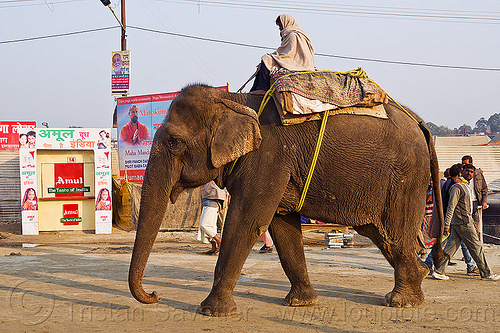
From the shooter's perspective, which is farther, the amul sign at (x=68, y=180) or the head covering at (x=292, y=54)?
the amul sign at (x=68, y=180)

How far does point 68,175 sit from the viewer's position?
16000mm

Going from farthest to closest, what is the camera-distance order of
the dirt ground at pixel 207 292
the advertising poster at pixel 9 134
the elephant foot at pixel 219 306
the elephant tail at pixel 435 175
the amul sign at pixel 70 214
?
1. the advertising poster at pixel 9 134
2. the amul sign at pixel 70 214
3. the elephant tail at pixel 435 175
4. the elephant foot at pixel 219 306
5. the dirt ground at pixel 207 292

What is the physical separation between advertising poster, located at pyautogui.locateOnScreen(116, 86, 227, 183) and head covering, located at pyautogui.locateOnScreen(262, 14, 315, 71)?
11301mm

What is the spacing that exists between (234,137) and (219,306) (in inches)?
68.1

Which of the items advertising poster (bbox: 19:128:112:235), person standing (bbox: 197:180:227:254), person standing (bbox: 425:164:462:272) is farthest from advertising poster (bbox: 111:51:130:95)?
person standing (bbox: 425:164:462:272)

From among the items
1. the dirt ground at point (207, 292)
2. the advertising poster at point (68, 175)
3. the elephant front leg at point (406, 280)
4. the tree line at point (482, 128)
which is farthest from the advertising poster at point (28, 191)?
the tree line at point (482, 128)

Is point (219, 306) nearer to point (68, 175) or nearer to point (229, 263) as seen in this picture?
point (229, 263)

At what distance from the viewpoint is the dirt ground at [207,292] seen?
5574mm

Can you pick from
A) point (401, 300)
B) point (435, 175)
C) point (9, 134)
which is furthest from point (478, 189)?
point (9, 134)

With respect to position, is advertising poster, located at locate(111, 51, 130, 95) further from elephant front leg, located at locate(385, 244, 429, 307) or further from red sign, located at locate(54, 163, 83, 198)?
elephant front leg, located at locate(385, 244, 429, 307)

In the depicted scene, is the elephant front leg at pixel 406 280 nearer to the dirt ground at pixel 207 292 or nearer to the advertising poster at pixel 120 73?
the dirt ground at pixel 207 292

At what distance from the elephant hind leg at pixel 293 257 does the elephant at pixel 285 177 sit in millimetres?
12

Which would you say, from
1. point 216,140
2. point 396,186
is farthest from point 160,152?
point 396,186

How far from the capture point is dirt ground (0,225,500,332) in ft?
18.3
